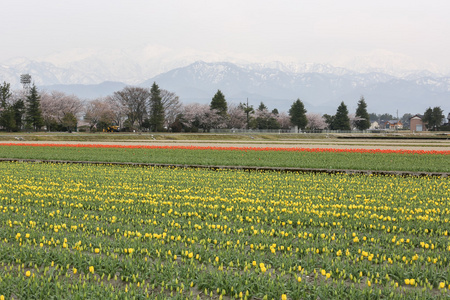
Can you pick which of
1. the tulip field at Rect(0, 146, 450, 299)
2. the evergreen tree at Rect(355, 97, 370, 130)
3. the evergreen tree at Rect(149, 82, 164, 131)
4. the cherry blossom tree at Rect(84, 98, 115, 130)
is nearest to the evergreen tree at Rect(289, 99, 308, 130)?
the evergreen tree at Rect(355, 97, 370, 130)

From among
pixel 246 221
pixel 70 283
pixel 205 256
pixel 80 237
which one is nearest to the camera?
pixel 70 283

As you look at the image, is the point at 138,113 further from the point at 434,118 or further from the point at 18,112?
the point at 434,118

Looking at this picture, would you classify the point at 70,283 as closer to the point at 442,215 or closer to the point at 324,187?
the point at 442,215

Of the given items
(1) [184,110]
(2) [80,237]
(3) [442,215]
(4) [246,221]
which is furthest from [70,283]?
(1) [184,110]

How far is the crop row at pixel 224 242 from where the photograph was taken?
5.05 metres

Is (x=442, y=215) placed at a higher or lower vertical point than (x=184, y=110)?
lower

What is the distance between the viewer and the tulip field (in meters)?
5.04

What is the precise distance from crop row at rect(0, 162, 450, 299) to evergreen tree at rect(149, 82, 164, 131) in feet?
238

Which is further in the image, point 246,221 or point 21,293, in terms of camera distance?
point 246,221

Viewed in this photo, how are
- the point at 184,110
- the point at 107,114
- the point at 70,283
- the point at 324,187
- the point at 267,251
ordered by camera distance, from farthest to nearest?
the point at 184,110
the point at 107,114
the point at 324,187
the point at 267,251
the point at 70,283

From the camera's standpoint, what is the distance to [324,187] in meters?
12.6

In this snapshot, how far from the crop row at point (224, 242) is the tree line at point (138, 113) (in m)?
72.4

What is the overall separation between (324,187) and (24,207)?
345 inches

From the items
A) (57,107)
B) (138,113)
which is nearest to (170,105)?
(138,113)
